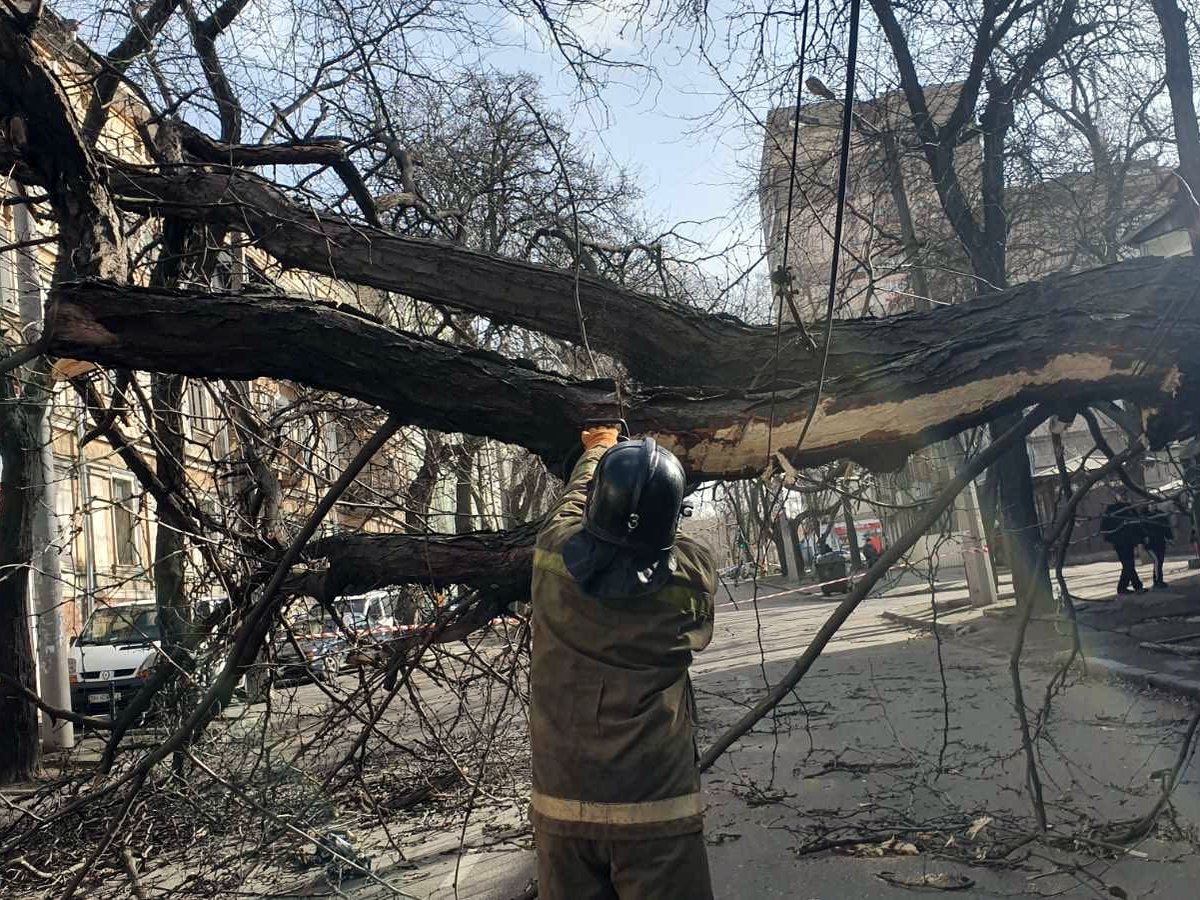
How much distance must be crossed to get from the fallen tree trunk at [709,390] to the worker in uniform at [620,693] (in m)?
1.04

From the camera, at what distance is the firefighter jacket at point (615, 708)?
2.87 meters

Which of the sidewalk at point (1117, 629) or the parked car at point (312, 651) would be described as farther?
the sidewalk at point (1117, 629)

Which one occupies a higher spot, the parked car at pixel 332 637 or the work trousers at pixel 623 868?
the parked car at pixel 332 637

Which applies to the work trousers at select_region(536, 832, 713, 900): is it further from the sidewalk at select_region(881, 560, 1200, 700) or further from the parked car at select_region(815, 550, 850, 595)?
the parked car at select_region(815, 550, 850, 595)

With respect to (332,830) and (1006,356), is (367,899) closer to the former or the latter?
(332,830)

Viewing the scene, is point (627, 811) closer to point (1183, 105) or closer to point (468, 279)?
point (468, 279)

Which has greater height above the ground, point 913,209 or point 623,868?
point 913,209

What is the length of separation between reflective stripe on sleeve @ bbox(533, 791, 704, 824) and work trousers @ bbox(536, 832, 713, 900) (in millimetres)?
58

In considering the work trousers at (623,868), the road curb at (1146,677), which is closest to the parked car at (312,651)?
the work trousers at (623,868)

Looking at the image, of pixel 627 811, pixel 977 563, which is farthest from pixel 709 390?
pixel 977 563

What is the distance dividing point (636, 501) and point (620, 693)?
0.58 m

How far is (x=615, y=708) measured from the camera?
2.91 metres

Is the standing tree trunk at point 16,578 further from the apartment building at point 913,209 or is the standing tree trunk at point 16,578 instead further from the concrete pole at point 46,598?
the apartment building at point 913,209

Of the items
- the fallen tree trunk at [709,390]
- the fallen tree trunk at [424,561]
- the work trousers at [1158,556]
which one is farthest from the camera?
the work trousers at [1158,556]
